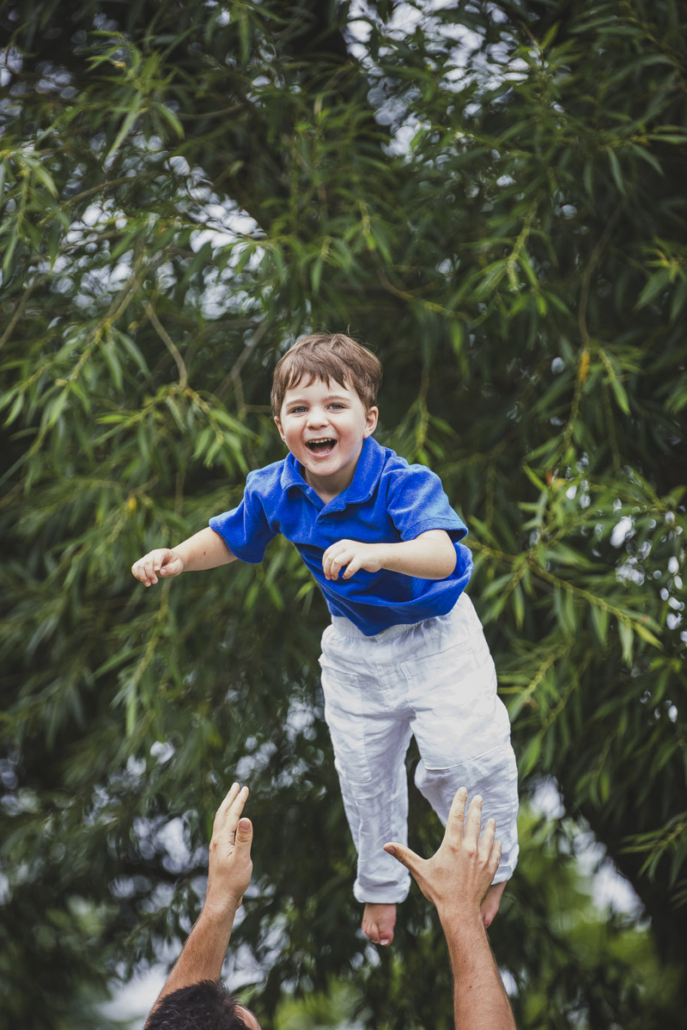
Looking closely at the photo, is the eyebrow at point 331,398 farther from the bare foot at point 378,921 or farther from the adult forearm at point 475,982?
the bare foot at point 378,921

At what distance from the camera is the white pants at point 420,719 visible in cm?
146

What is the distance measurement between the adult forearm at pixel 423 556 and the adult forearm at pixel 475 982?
48 cm

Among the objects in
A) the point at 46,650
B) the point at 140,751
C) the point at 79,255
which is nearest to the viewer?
the point at 79,255

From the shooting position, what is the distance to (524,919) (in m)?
3.06

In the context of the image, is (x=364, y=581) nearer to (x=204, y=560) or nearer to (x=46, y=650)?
(x=204, y=560)

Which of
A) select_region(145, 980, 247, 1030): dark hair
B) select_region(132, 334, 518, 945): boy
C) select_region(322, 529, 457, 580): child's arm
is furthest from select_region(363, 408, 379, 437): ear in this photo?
select_region(145, 980, 247, 1030): dark hair

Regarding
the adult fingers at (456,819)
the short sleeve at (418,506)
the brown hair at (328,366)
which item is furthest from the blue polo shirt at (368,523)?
the adult fingers at (456,819)

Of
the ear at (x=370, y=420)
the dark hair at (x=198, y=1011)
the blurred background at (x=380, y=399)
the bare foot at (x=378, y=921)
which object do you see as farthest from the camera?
the blurred background at (x=380, y=399)

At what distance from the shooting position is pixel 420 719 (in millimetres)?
1487

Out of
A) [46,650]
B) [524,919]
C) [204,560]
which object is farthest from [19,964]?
[204,560]

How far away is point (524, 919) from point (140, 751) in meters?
1.27

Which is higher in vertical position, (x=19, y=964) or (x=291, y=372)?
(x=291, y=372)

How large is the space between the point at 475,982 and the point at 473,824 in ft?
0.65

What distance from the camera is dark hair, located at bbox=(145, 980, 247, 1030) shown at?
1.30m
